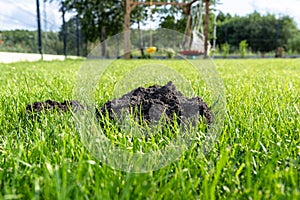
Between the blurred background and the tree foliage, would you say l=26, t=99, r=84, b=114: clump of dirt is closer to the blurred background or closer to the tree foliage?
the blurred background

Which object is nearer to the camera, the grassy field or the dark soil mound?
the grassy field

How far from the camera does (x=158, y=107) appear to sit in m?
1.30

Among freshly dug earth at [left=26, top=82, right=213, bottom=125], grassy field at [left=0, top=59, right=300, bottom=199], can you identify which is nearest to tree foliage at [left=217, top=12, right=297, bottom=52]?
freshly dug earth at [left=26, top=82, right=213, bottom=125]

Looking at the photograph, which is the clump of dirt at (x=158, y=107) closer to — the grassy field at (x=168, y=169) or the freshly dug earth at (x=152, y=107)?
the freshly dug earth at (x=152, y=107)

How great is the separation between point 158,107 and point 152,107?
0.02 metres

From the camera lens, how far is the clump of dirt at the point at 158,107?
4.15ft

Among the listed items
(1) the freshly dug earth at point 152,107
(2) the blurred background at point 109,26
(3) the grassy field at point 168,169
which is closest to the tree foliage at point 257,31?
(2) the blurred background at point 109,26

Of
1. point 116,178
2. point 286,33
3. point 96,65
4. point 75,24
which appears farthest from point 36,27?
point 286,33

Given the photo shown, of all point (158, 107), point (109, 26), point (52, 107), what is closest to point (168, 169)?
point (158, 107)

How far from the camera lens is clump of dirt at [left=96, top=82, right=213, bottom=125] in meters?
1.27

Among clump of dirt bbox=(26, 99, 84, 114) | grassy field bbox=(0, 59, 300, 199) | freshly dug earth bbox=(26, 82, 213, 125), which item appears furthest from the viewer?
clump of dirt bbox=(26, 99, 84, 114)

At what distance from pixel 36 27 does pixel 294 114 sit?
26.1 ft

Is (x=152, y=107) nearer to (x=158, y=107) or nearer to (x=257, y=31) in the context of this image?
(x=158, y=107)

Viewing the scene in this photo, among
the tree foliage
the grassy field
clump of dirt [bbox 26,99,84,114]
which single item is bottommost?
the grassy field
